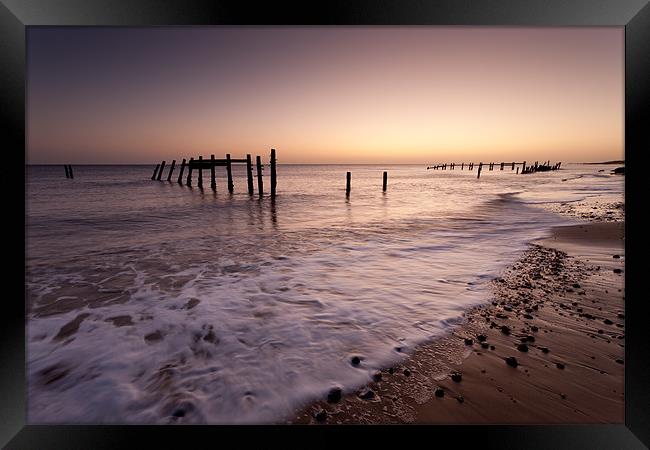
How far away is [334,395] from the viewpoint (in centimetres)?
235

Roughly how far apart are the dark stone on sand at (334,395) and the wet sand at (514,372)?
16mm

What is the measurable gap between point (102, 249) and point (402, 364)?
791 cm

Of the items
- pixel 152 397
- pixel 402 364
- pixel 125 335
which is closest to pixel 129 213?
pixel 125 335

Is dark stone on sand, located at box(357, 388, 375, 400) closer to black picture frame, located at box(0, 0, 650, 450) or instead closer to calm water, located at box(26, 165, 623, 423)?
calm water, located at box(26, 165, 623, 423)

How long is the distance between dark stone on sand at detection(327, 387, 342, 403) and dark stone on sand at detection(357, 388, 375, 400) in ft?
0.48

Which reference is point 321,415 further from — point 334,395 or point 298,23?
point 298,23

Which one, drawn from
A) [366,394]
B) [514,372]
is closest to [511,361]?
[514,372]

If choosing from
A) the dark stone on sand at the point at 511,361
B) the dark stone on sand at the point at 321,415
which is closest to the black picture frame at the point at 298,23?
the dark stone on sand at the point at 321,415

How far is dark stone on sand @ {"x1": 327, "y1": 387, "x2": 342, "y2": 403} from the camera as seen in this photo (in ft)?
7.59

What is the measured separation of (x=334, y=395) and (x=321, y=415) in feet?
0.63

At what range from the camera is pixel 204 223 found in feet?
37.7

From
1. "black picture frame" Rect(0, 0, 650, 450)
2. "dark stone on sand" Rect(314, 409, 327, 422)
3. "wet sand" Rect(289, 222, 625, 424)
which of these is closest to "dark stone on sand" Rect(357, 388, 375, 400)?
"wet sand" Rect(289, 222, 625, 424)

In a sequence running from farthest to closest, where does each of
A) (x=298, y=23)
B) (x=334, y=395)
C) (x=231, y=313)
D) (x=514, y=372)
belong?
(x=231, y=313), (x=514, y=372), (x=334, y=395), (x=298, y=23)

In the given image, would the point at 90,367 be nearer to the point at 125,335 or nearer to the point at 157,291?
the point at 125,335
